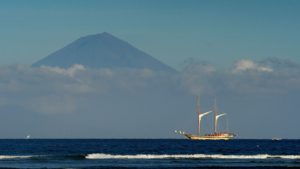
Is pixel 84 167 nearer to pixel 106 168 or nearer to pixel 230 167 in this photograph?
pixel 106 168

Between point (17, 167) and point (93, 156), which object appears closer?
point (17, 167)

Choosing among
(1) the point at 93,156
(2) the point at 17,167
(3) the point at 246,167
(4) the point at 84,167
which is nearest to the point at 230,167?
(3) the point at 246,167

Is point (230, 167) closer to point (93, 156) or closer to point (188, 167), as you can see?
point (188, 167)

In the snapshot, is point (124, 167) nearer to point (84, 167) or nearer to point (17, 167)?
point (84, 167)

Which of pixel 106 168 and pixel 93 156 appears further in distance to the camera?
pixel 93 156

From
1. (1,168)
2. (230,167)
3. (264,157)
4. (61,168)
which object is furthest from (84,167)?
(264,157)

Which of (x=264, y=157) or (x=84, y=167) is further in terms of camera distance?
(x=264, y=157)

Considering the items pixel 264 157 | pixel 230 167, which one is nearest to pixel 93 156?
pixel 264 157
